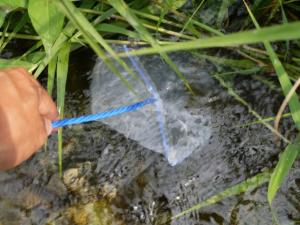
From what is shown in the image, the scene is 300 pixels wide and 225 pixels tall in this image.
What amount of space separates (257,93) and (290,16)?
373 millimetres

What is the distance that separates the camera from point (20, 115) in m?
1.10

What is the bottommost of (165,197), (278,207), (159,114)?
(278,207)

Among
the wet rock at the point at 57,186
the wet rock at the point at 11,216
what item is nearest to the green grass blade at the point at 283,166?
the wet rock at the point at 57,186

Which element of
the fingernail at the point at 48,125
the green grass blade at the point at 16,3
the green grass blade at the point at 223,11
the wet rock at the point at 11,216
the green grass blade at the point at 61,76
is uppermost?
the green grass blade at the point at 16,3

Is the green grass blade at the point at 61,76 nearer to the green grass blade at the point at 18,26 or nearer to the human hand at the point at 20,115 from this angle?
the green grass blade at the point at 18,26

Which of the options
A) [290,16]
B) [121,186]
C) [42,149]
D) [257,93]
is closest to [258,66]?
[257,93]

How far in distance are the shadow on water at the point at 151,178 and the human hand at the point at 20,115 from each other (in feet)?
1.83

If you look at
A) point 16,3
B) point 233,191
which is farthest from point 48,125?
point 233,191

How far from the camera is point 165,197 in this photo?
167cm

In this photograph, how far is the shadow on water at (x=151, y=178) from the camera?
5.27 feet

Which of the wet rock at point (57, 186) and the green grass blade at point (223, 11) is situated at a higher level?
the green grass blade at point (223, 11)

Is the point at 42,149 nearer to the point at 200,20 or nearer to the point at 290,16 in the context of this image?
the point at 200,20

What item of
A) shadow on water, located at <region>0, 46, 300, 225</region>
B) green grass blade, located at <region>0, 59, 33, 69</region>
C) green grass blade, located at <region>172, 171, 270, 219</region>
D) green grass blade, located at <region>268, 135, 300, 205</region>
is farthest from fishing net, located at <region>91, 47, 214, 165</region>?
green grass blade, located at <region>268, 135, 300, 205</region>

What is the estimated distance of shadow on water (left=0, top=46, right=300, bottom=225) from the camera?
1606 mm
